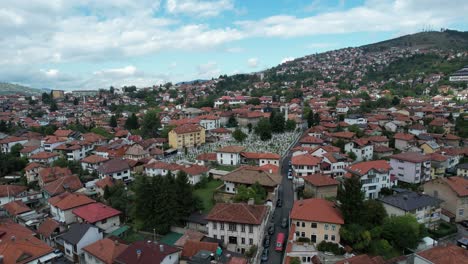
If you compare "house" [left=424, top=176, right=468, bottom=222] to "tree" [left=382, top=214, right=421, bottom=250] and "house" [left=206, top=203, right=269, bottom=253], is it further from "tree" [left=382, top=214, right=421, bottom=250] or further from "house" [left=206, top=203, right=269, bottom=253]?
"house" [left=206, top=203, right=269, bottom=253]

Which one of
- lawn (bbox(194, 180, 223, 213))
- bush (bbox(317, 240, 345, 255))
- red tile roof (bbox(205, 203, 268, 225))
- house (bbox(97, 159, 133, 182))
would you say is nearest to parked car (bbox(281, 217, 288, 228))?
red tile roof (bbox(205, 203, 268, 225))

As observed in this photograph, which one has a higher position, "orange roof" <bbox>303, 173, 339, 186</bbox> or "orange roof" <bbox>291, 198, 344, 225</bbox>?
"orange roof" <bbox>303, 173, 339, 186</bbox>

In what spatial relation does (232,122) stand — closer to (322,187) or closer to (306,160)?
(306,160)

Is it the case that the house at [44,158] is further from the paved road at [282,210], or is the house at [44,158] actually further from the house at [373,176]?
the house at [373,176]

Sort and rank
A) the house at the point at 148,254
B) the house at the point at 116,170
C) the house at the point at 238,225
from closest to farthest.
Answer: the house at the point at 148,254
the house at the point at 238,225
the house at the point at 116,170

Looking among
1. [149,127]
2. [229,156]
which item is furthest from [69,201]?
[149,127]

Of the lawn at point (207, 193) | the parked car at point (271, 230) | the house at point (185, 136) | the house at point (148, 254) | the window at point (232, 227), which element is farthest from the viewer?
the house at point (185, 136)

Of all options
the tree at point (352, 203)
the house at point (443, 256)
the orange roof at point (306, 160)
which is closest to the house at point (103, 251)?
the tree at point (352, 203)
